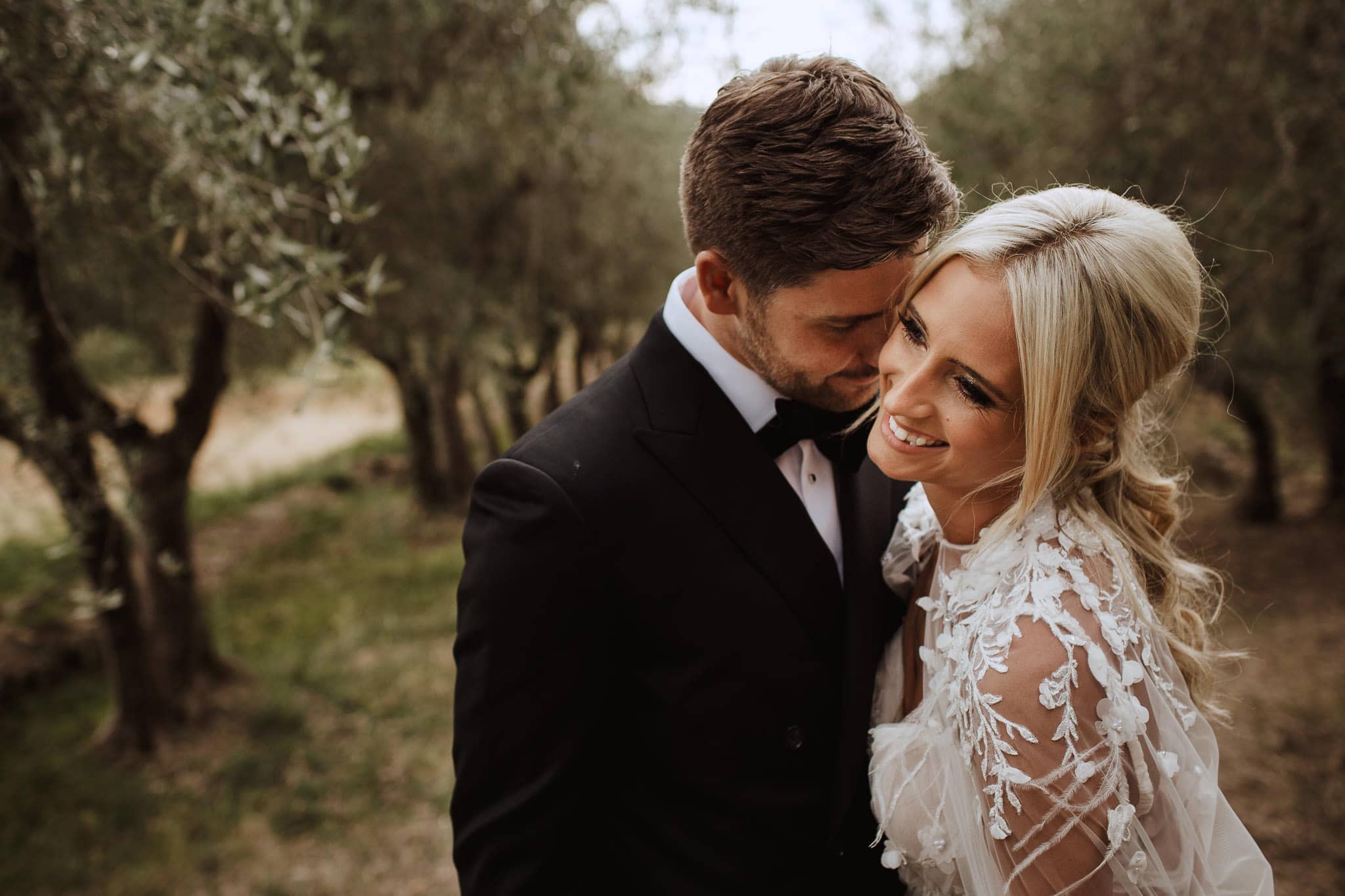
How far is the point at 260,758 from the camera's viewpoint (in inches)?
267

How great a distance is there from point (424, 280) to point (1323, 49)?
6464mm

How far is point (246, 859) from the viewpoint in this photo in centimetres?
568

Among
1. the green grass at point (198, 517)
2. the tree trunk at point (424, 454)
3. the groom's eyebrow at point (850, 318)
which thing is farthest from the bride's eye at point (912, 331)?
the tree trunk at point (424, 454)

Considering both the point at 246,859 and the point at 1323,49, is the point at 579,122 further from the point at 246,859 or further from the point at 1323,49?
the point at 246,859

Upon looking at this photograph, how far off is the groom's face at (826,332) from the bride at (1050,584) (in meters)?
0.11

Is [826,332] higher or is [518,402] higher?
[826,332]

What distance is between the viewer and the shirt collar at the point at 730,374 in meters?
1.99

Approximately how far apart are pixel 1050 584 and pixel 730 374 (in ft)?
2.71

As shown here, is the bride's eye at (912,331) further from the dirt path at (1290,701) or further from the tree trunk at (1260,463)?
the tree trunk at (1260,463)

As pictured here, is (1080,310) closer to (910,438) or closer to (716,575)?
(910,438)

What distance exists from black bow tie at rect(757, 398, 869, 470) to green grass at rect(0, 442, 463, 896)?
519 cm

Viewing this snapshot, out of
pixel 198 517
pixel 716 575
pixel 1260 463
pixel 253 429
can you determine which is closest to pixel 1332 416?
pixel 1260 463

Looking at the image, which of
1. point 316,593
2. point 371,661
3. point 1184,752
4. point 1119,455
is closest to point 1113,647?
point 1184,752

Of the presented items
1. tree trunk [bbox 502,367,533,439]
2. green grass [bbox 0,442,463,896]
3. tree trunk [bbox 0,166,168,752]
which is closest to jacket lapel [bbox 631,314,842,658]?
tree trunk [bbox 0,166,168,752]
